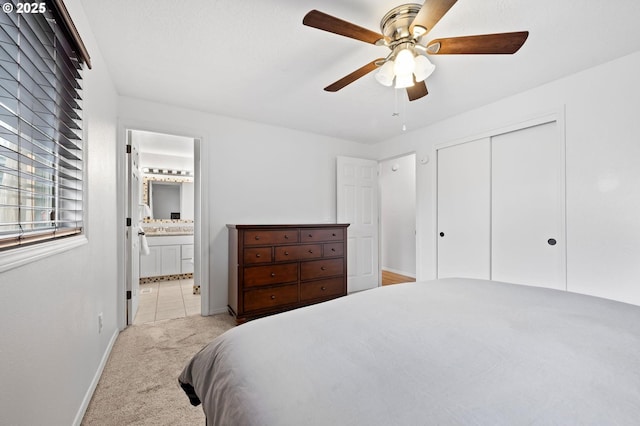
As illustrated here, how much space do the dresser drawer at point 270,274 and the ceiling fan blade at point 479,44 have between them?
7.67 ft

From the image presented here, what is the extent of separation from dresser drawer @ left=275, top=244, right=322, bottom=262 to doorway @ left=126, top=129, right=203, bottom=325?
3.88 ft

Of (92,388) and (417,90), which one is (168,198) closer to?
(92,388)

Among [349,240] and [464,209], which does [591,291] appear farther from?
[349,240]

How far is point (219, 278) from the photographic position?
3193 mm

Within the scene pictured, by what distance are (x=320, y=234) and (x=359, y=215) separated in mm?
1145

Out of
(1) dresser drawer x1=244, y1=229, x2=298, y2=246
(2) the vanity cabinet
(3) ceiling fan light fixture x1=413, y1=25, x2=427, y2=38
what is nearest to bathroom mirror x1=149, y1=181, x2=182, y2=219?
(2) the vanity cabinet

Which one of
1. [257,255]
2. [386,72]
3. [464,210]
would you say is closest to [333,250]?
[257,255]

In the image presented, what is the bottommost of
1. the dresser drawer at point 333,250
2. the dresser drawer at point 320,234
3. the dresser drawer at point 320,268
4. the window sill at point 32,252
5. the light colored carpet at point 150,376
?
the light colored carpet at point 150,376

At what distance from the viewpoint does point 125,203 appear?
8.93 ft

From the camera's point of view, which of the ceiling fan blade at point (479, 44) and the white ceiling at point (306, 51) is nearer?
the ceiling fan blade at point (479, 44)

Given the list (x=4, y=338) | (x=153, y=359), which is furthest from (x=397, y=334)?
(x=153, y=359)

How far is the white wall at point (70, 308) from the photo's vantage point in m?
0.88

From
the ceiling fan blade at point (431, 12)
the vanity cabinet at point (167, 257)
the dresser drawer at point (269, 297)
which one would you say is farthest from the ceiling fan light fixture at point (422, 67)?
the vanity cabinet at point (167, 257)

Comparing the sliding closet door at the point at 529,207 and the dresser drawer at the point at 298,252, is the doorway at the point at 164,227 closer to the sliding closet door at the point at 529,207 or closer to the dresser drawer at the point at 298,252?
the dresser drawer at the point at 298,252
